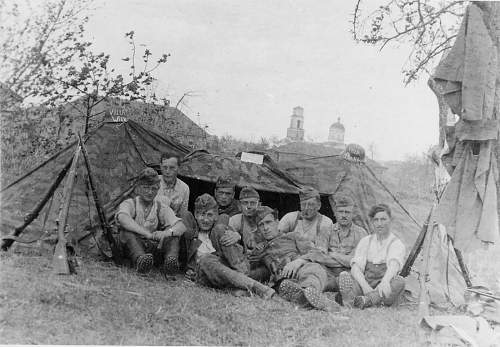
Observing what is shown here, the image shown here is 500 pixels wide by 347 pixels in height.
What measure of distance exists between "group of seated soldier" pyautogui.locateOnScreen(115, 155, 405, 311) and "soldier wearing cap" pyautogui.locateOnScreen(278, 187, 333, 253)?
0.4 inches

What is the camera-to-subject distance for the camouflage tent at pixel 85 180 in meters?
5.40

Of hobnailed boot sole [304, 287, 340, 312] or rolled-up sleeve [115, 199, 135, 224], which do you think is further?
rolled-up sleeve [115, 199, 135, 224]

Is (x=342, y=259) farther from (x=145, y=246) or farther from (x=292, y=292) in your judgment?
(x=145, y=246)

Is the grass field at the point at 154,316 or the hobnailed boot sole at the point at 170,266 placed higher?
the hobnailed boot sole at the point at 170,266

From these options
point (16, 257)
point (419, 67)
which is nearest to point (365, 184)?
point (419, 67)

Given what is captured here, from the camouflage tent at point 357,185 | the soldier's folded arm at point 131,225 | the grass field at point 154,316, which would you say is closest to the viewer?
the grass field at point 154,316

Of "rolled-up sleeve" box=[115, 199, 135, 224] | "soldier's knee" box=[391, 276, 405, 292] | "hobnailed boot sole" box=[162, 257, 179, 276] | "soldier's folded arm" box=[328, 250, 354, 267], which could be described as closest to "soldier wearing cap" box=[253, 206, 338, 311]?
"soldier's folded arm" box=[328, 250, 354, 267]

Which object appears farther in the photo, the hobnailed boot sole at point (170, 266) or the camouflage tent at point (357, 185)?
the camouflage tent at point (357, 185)

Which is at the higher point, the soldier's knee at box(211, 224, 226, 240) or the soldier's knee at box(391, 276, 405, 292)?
the soldier's knee at box(211, 224, 226, 240)

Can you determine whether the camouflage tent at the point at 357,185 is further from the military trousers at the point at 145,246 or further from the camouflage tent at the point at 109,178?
the military trousers at the point at 145,246

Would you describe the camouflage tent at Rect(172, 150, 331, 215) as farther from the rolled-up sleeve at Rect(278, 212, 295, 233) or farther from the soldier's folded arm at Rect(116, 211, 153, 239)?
the soldier's folded arm at Rect(116, 211, 153, 239)

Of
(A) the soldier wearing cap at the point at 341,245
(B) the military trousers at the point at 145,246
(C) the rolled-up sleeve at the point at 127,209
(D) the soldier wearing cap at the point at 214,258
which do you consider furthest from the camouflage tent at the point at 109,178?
(A) the soldier wearing cap at the point at 341,245

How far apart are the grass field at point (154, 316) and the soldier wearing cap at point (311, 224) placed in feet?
3.41

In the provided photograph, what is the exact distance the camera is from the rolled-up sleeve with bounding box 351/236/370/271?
15.8 ft
